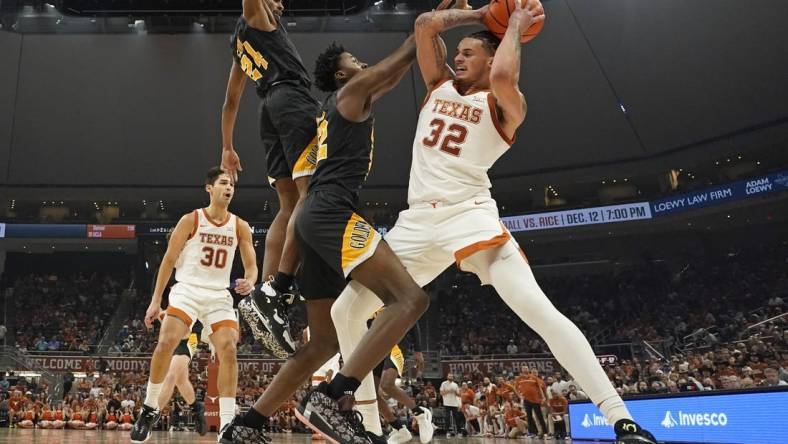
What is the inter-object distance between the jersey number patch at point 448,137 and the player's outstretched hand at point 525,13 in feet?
1.89

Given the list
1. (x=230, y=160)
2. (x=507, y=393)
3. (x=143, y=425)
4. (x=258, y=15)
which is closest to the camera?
(x=258, y=15)

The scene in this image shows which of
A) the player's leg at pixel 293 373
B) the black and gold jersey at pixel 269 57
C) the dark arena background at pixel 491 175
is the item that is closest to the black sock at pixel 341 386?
the player's leg at pixel 293 373

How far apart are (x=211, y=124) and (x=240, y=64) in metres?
21.2

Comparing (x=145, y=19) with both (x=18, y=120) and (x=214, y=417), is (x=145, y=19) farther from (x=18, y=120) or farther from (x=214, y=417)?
(x=214, y=417)

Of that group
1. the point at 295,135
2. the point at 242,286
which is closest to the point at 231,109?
the point at 295,135

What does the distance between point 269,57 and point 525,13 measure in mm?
1815

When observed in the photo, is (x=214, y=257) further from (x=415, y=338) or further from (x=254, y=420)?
(x=415, y=338)

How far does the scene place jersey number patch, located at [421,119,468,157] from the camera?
11.2 feet

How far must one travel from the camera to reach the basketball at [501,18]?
3542mm

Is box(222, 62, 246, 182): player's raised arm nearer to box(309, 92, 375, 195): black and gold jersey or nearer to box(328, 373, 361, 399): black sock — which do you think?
box(309, 92, 375, 195): black and gold jersey

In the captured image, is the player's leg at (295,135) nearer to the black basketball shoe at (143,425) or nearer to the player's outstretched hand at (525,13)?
the player's outstretched hand at (525,13)

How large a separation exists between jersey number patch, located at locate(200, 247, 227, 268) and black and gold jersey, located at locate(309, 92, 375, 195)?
3.34 m

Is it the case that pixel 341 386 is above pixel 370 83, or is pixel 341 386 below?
below

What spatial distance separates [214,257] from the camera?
655 centimetres
